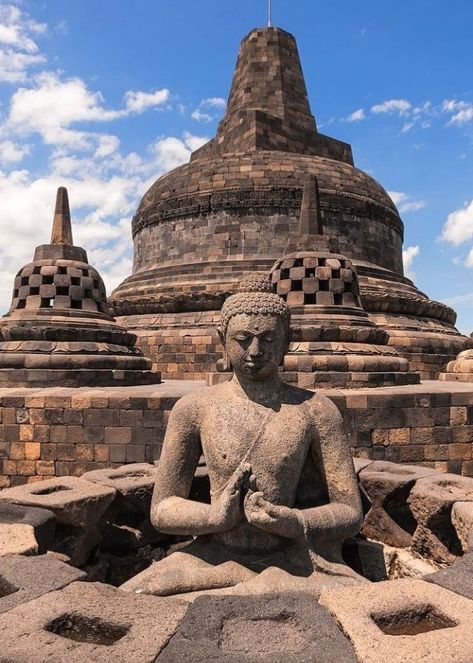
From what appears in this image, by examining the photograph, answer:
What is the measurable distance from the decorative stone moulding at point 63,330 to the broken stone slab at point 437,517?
625 cm

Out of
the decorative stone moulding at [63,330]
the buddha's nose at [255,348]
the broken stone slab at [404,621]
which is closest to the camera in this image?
the broken stone slab at [404,621]

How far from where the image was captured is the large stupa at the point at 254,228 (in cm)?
1363

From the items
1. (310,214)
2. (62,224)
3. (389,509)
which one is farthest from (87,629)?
(310,214)

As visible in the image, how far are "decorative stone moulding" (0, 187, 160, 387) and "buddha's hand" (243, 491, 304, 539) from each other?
6.61m

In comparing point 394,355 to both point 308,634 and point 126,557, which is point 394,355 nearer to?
point 126,557

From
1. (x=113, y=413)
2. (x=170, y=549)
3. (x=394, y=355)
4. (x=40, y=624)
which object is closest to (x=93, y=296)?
(x=113, y=413)

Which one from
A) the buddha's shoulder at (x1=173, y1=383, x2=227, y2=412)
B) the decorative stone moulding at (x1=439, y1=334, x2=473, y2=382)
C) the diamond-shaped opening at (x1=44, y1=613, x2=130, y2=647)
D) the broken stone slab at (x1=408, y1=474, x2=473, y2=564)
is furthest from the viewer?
the decorative stone moulding at (x1=439, y1=334, x2=473, y2=382)

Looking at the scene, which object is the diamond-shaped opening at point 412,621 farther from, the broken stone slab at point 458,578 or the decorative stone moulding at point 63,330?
the decorative stone moulding at point 63,330

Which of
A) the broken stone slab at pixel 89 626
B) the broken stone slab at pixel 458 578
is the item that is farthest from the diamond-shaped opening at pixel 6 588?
the broken stone slab at pixel 458 578

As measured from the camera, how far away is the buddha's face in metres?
2.97

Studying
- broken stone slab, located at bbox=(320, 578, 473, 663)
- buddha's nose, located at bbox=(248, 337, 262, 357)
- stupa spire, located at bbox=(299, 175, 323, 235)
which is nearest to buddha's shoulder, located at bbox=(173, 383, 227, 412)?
buddha's nose, located at bbox=(248, 337, 262, 357)

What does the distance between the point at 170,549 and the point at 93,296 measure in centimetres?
710

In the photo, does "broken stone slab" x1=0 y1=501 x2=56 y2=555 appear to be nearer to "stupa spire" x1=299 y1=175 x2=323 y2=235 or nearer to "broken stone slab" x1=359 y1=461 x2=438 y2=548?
"broken stone slab" x1=359 y1=461 x2=438 y2=548

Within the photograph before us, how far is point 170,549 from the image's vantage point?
3.91 metres
